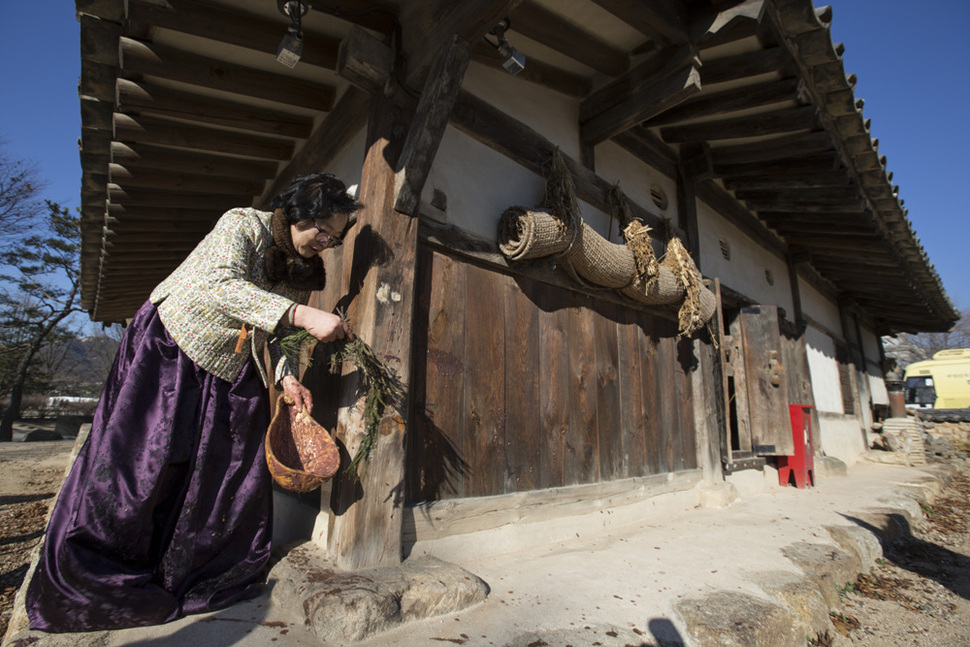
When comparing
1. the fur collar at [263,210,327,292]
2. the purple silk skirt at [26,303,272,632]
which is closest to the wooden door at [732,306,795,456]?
the fur collar at [263,210,327,292]

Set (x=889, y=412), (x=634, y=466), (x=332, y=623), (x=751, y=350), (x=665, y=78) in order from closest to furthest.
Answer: (x=332, y=623) → (x=665, y=78) → (x=634, y=466) → (x=751, y=350) → (x=889, y=412)

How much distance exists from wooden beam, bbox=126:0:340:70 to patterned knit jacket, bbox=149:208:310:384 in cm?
106

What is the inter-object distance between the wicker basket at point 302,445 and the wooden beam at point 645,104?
9.44 ft

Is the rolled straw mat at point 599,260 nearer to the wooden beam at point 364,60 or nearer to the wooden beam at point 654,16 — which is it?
the wooden beam at point 654,16

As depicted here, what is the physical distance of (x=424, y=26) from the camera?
229 cm

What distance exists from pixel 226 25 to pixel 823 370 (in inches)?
346

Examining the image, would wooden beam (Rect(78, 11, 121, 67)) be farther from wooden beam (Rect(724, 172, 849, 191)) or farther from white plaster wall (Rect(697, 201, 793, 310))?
wooden beam (Rect(724, 172, 849, 191))

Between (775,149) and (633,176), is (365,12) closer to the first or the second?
(633,176)

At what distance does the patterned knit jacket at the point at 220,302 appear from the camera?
5.63ft

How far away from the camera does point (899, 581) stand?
9.86 feet

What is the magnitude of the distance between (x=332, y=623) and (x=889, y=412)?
13.2 m

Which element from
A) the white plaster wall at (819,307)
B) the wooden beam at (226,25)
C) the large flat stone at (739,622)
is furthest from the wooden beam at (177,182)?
the white plaster wall at (819,307)

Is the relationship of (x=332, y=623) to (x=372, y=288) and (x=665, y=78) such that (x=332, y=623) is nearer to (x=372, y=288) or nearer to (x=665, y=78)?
(x=372, y=288)

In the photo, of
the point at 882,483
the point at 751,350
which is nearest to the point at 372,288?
the point at 751,350
